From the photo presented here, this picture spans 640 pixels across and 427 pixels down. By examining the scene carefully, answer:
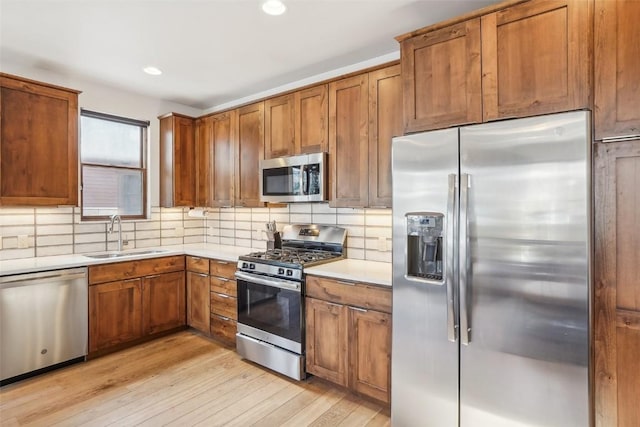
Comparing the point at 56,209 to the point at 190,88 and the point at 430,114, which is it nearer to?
the point at 190,88

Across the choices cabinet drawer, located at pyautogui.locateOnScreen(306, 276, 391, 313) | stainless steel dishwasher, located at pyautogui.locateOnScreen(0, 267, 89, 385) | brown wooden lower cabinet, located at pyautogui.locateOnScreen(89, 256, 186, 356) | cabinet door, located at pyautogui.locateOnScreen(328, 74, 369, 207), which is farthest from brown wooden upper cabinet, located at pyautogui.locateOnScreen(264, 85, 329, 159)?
stainless steel dishwasher, located at pyautogui.locateOnScreen(0, 267, 89, 385)

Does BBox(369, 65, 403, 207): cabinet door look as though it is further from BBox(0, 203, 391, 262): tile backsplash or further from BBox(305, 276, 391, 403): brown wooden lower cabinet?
BBox(305, 276, 391, 403): brown wooden lower cabinet

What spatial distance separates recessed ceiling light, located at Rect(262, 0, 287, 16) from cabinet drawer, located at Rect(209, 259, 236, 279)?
215 centimetres

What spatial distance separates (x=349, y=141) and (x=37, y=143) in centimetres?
271

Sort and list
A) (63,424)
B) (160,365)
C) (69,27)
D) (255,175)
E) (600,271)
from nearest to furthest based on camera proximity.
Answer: (600,271) → (63,424) → (69,27) → (160,365) → (255,175)

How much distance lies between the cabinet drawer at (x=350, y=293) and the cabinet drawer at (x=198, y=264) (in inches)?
55.0

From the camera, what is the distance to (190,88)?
3654 millimetres

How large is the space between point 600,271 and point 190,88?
3764 mm

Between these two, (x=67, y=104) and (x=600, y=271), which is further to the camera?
(x=67, y=104)

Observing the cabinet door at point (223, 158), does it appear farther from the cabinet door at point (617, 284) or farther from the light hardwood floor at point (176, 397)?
the cabinet door at point (617, 284)

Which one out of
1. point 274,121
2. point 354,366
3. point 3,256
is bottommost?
point 354,366

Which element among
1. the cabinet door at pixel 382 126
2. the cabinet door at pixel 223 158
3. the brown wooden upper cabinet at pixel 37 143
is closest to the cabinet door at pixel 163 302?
the cabinet door at pixel 223 158

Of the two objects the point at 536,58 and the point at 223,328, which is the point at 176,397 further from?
the point at 536,58

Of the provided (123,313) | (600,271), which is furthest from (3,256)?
(600,271)
